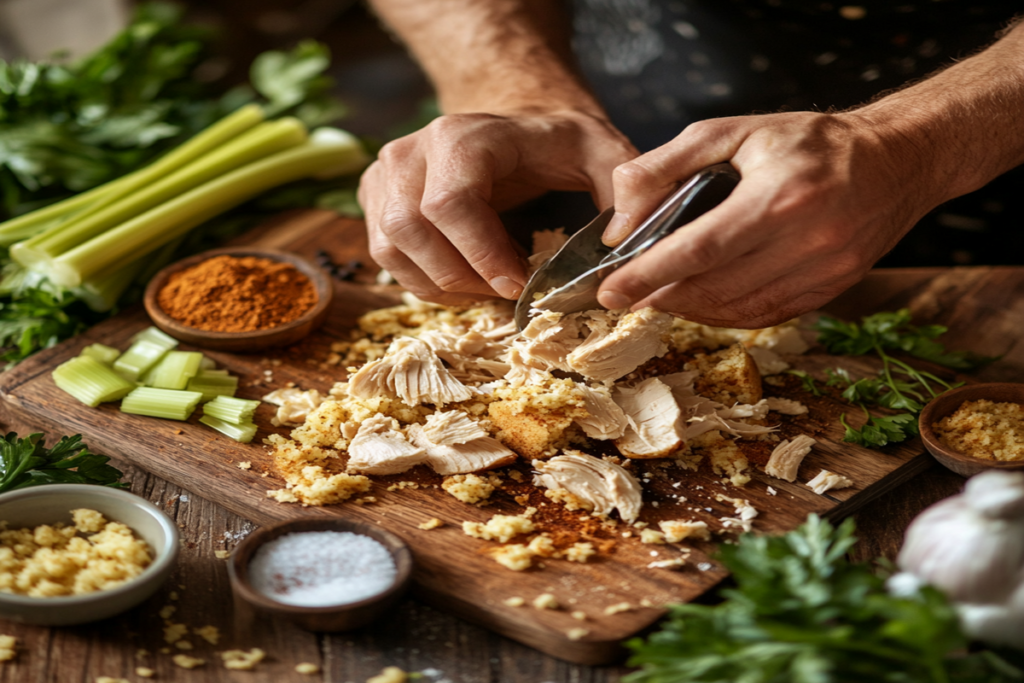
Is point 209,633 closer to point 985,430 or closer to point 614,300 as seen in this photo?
point 614,300

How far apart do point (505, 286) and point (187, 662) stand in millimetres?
1343

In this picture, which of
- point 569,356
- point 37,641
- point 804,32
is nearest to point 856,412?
point 569,356

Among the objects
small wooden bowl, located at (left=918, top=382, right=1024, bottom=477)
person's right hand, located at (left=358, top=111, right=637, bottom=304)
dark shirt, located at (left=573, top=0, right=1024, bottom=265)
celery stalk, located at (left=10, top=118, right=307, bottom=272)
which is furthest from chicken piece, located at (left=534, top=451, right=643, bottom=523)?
celery stalk, located at (left=10, top=118, right=307, bottom=272)

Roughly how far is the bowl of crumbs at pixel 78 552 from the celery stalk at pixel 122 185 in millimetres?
1657

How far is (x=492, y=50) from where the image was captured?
12.2ft

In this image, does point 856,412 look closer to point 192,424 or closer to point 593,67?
point 192,424

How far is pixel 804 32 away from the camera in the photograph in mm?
3617

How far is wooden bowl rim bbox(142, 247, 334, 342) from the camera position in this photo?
117 inches

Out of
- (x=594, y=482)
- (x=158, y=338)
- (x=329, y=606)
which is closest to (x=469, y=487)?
(x=594, y=482)

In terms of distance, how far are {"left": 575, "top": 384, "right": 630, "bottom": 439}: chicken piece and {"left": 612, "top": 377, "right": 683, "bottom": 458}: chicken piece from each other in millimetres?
27

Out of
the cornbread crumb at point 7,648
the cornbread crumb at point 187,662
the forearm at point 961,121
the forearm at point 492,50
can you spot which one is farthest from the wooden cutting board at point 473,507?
the forearm at point 492,50

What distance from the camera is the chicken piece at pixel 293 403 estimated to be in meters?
2.67

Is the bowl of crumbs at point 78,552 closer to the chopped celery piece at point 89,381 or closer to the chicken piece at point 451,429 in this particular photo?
the chopped celery piece at point 89,381

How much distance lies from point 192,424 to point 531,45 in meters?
2.13
